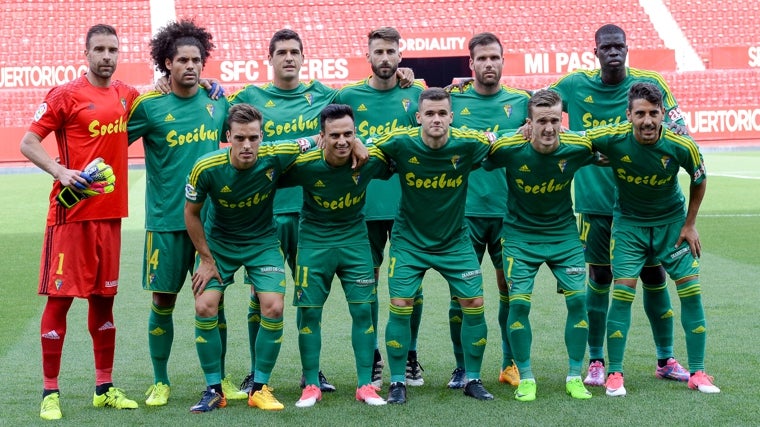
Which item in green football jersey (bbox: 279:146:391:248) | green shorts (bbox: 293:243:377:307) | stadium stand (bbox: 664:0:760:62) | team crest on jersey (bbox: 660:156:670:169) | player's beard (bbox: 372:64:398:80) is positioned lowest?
green shorts (bbox: 293:243:377:307)

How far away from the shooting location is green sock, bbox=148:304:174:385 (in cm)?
595

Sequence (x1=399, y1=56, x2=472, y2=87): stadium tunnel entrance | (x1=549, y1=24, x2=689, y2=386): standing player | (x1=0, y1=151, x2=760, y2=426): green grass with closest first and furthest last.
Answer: (x1=0, y1=151, x2=760, y2=426): green grass, (x1=549, y1=24, x2=689, y2=386): standing player, (x1=399, y1=56, x2=472, y2=87): stadium tunnel entrance

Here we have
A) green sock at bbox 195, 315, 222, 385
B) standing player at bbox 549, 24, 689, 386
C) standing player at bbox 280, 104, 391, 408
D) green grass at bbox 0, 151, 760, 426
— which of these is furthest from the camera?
standing player at bbox 549, 24, 689, 386

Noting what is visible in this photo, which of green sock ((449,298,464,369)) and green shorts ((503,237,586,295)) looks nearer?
green shorts ((503,237,586,295))

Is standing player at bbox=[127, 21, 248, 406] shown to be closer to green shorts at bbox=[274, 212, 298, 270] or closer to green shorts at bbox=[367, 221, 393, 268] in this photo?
green shorts at bbox=[274, 212, 298, 270]

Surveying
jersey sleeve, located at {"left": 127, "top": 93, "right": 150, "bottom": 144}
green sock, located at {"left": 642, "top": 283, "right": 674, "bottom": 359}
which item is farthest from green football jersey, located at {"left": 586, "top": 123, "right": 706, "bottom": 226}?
jersey sleeve, located at {"left": 127, "top": 93, "right": 150, "bottom": 144}

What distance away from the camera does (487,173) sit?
21.5ft

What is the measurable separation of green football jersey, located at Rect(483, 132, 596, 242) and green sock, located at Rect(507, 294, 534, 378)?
0.40 metres

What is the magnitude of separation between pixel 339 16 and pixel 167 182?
2965 centimetres

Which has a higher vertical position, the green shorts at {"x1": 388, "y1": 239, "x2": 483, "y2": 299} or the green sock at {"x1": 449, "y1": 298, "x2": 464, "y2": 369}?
the green shorts at {"x1": 388, "y1": 239, "x2": 483, "y2": 299}

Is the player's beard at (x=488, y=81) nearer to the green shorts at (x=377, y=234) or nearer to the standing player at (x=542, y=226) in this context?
the standing player at (x=542, y=226)

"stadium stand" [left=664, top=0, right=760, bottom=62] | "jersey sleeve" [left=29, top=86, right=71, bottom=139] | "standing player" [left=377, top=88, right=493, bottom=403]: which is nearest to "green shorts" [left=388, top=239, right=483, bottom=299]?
"standing player" [left=377, top=88, right=493, bottom=403]

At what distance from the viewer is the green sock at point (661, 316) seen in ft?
20.8

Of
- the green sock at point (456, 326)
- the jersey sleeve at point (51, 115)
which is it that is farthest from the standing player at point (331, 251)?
the jersey sleeve at point (51, 115)
